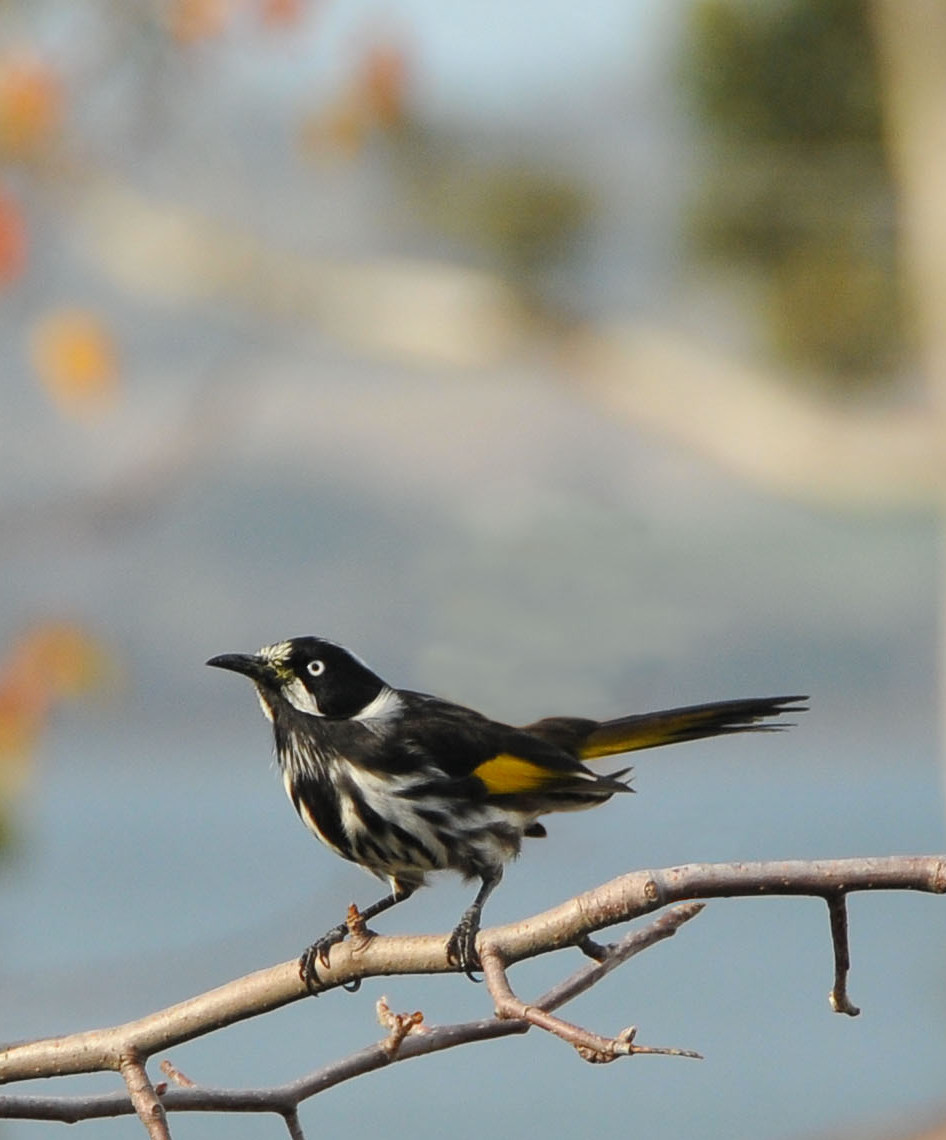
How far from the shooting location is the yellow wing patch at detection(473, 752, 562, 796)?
8.57ft

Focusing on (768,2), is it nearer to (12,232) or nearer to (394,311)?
(394,311)

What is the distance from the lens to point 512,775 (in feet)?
8.61

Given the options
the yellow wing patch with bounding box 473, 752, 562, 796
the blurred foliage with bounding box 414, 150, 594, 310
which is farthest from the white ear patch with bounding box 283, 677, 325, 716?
the blurred foliage with bounding box 414, 150, 594, 310

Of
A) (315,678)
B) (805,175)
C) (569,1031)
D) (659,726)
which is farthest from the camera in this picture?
(805,175)

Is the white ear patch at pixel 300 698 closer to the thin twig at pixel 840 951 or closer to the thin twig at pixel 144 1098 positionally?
the thin twig at pixel 144 1098

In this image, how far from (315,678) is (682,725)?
0.57 metres

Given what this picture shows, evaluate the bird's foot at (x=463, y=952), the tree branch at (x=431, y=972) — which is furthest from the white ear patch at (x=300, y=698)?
the tree branch at (x=431, y=972)

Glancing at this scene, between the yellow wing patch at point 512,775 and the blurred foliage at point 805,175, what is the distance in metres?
7.90

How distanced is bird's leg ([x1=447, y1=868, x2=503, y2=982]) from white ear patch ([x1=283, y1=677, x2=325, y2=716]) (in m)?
0.36

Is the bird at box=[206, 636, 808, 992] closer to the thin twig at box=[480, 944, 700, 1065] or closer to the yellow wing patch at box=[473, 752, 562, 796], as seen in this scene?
the yellow wing patch at box=[473, 752, 562, 796]

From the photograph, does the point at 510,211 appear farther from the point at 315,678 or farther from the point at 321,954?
the point at 321,954

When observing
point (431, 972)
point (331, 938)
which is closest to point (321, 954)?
point (331, 938)

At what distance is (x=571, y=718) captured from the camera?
2.84m

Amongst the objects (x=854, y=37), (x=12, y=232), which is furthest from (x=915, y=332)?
(x=12, y=232)
